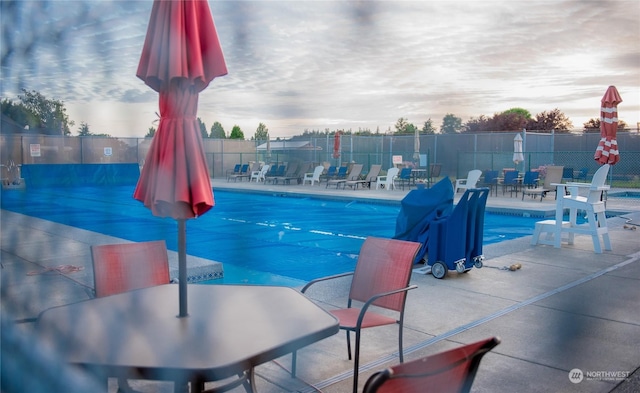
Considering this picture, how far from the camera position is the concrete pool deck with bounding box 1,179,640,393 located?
0.86 m

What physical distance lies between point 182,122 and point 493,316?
7.61ft

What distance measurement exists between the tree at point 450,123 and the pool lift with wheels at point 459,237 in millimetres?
2901

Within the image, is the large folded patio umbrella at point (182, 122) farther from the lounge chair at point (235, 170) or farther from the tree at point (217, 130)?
the lounge chair at point (235, 170)

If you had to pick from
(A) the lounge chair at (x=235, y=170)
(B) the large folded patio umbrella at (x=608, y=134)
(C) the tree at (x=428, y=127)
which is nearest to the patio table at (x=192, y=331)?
(C) the tree at (x=428, y=127)

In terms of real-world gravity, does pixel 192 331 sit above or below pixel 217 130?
below

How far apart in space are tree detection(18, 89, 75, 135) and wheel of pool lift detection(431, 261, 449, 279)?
11.8 feet

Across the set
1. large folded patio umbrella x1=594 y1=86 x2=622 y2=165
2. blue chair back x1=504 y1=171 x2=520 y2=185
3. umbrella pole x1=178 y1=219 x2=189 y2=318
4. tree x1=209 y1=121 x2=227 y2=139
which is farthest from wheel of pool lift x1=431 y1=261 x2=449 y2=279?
blue chair back x1=504 y1=171 x2=520 y2=185

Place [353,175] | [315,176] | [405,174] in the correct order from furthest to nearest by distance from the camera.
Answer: [315,176]
[353,175]
[405,174]

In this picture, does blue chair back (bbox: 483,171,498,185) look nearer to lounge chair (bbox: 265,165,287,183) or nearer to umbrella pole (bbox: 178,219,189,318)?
lounge chair (bbox: 265,165,287,183)

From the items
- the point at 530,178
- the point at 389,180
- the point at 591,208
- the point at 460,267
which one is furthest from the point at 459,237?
the point at 389,180

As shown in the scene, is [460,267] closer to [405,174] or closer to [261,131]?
[261,131]

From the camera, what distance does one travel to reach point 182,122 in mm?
1439

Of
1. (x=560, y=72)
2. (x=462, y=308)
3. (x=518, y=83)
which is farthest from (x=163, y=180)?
(x=462, y=308)

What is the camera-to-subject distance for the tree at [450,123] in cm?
110
